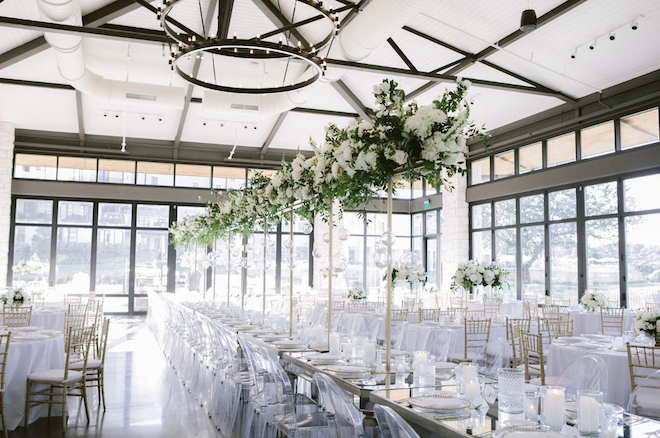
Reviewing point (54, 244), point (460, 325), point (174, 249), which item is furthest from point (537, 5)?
point (54, 244)

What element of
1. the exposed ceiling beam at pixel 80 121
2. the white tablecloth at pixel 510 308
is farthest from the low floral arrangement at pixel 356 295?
the exposed ceiling beam at pixel 80 121

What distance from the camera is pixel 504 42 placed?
962 cm

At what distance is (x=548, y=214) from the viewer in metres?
12.5

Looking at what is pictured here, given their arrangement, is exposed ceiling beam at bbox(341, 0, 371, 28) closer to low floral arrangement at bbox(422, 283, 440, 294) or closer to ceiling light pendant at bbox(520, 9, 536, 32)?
ceiling light pendant at bbox(520, 9, 536, 32)

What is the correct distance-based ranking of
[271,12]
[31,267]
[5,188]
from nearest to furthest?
[271,12] < [31,267] < [5,188]

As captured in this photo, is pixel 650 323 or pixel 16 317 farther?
pixel 16 317

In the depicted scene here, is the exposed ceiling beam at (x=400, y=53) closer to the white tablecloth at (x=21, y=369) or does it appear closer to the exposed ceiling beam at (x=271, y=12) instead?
the exposed ceiling beam at (x=271, y=12)

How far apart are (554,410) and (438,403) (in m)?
0.58

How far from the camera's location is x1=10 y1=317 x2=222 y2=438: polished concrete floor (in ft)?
17.1

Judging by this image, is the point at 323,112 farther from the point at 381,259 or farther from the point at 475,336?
the point at 381,259

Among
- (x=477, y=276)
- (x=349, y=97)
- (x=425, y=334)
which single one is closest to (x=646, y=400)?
(x=425, y=334)

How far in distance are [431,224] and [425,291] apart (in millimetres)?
2243

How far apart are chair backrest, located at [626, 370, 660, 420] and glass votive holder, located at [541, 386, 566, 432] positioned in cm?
A: 247

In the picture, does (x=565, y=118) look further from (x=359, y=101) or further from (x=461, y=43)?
(x=359, y=101)
